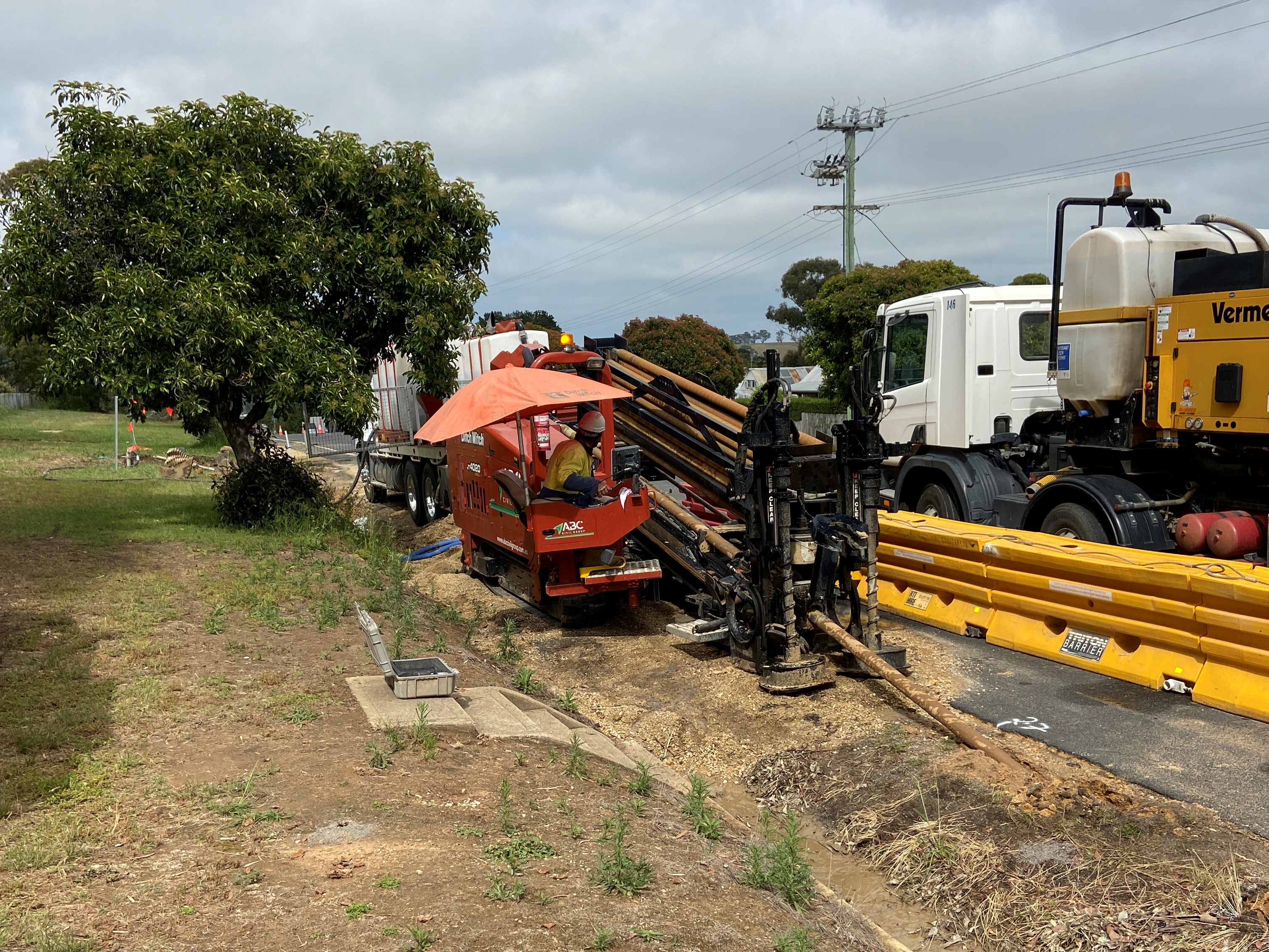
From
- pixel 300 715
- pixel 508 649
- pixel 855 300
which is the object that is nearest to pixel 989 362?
pixel 508 649

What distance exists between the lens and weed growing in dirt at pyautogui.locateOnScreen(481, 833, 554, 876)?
4379 millimetres

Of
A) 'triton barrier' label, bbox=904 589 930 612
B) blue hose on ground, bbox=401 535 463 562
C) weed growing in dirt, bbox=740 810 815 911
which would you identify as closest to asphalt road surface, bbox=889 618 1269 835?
'triton barrier' label, bbox=904 589 930 612

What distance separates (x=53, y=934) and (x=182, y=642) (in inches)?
192

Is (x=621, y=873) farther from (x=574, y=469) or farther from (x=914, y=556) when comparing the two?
(x=914, y=556)

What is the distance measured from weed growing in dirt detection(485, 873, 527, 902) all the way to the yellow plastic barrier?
470cm

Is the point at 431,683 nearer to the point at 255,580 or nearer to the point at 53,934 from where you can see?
the point at 53,934

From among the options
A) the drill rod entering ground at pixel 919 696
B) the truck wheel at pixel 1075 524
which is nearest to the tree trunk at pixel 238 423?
the drill rod entering ground at pixel 919 696

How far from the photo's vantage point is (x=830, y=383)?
34.9 meters

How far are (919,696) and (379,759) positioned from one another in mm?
3255

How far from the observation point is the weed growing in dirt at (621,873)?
13.9 ft

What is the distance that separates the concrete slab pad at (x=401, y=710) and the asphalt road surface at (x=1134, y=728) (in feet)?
10.8

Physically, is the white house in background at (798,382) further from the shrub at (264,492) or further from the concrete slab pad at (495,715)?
the concrete slab pad at (495,715)

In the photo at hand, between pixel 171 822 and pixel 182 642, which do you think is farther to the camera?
pixel 182 642

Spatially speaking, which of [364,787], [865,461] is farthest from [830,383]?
[364,787]
